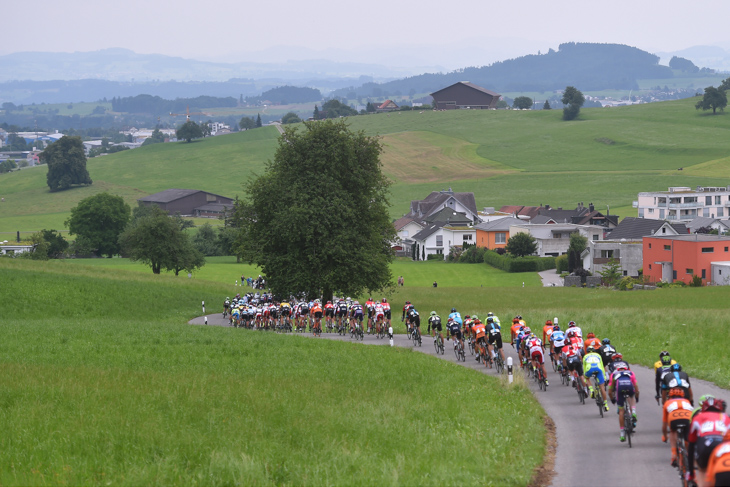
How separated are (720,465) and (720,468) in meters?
0.03

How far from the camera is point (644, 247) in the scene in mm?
86375

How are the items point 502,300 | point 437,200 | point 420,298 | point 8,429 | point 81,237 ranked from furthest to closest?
point 437,200 < point 81,237 < point 420,298 < point 502,300 < point 8,429

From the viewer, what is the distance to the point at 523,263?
99875mm

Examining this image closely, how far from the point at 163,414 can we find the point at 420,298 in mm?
45907

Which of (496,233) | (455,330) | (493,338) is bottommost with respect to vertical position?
(496,233)

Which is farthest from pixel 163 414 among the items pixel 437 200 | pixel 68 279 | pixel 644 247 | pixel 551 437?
pixel 437 200

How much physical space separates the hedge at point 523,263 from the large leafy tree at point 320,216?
4734cm

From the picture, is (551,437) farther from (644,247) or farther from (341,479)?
(644,247)

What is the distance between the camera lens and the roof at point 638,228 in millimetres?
97537

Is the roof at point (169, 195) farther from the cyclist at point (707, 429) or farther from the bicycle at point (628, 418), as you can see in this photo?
the cyclist at point (707, 429)

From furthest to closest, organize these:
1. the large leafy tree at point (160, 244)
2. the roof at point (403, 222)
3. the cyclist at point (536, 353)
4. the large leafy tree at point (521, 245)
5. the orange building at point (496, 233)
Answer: the roof at point (403, 222)
the orange building at point (496, 233)
the large leafy tree at point (521, 245)
the large leafy tree at point (160, 244)
the cyclist at point (536, 353)

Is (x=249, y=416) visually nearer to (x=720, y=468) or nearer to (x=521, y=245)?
(x=720, y=468)

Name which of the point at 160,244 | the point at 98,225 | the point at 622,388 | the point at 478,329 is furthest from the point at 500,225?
the point at 622,388

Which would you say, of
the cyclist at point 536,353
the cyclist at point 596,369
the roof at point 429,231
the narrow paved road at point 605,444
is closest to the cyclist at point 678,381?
the narrow paved road at point 605,444
